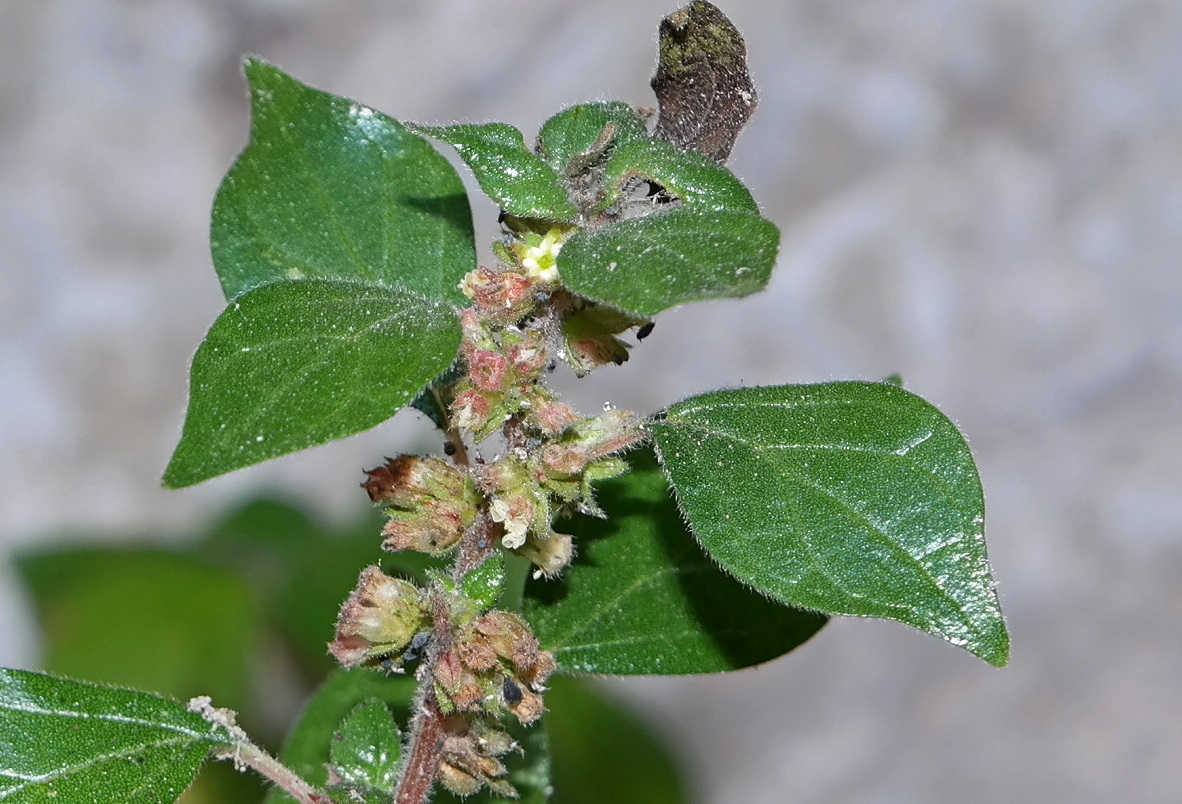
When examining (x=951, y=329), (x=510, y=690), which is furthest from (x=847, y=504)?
(x=951, y=329)

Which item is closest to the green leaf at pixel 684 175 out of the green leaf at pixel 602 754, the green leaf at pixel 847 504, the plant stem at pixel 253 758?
the green leaf at pixel 847 504

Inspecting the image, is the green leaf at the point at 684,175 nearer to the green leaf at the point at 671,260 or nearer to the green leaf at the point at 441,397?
the green leaf at the point at 671,260

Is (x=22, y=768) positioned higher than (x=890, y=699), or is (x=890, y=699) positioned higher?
(x=890, y=699)

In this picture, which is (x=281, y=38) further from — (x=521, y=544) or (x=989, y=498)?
(x=521, y=544)

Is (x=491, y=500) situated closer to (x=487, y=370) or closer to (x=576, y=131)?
(x=487, y=370)

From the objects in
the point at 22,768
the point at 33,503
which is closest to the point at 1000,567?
the point at 22,768
